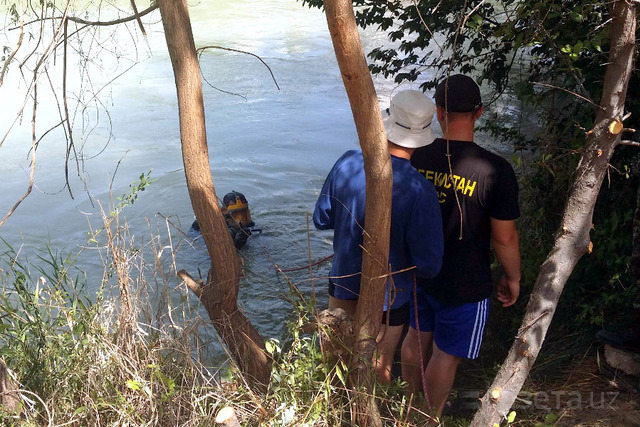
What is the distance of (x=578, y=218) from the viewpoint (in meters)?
2.76

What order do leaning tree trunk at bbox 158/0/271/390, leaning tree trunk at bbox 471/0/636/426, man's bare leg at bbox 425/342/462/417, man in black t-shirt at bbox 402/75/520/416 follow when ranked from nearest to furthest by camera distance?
leaning tree trunk at bbox 471/0/636/426, man in black t-shirt at bbox 402/75/520/416, leaning tree trunk at bbox 158/0/271/390, man's bare leg at bbox 425/342/462/417

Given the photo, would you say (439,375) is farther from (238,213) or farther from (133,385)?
(238,213)

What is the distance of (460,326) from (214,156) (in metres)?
8.34

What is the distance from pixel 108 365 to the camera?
3297 mm

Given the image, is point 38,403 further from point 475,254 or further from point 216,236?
point 475,254

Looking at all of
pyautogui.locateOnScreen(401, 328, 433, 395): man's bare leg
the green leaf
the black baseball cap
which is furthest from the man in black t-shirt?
the green leaf

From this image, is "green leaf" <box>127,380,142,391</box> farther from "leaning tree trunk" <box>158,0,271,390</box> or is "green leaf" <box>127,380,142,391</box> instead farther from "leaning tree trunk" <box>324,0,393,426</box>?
"leaning tree trunk" <box>324,0,393,426</box>

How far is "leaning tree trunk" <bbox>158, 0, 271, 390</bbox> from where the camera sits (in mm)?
3318

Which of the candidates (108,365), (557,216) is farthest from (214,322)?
(557,216)

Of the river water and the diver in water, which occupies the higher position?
the diver in water

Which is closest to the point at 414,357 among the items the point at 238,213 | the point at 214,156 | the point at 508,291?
the point at 508,291

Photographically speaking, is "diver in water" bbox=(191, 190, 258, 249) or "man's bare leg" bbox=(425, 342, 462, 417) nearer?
"man's bare leg" bbox=(425, 342, 462, 417)

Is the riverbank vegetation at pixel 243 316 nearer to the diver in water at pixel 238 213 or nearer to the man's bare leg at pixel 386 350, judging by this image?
the man's bare leg at pixel 386 350

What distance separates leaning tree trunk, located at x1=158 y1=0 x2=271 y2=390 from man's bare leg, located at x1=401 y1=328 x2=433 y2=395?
0.83m
